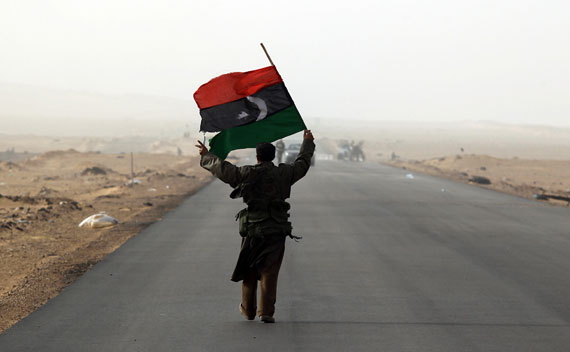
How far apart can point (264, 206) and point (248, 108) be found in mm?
1535

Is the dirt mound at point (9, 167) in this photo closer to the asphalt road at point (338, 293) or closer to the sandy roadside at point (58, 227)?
the sandy roadside at point (58, 227)

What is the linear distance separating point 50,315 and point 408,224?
10080mm

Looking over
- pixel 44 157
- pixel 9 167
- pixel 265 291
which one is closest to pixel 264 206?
pixel 265 291

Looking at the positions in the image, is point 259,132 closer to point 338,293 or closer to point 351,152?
point 338,293

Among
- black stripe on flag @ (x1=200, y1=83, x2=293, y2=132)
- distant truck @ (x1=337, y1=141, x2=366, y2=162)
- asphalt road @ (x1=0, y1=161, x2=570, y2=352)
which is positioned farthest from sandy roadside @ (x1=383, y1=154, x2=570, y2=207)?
black stripe on flag @ (x1=200, y1=83, x2=293, y2=132)

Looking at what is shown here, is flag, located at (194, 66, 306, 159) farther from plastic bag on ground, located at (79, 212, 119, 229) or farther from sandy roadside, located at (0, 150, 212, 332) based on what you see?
plastic bag on ground, located at (79, 212, 119, 229)

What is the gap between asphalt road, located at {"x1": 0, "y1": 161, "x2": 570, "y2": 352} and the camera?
6.57 meters

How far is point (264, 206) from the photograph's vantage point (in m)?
7.02

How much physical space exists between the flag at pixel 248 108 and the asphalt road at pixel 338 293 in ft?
6.14

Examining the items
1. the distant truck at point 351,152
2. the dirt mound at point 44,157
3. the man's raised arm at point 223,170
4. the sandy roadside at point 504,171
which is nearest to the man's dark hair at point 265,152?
the man's raised arm at point 223,170

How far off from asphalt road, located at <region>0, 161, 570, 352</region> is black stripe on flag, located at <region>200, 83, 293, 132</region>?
198cm

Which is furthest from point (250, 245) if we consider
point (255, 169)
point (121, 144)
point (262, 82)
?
point (121, 144)

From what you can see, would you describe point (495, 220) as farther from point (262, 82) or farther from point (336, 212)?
point (262, 82)

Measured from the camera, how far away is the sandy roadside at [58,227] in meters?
9.43
